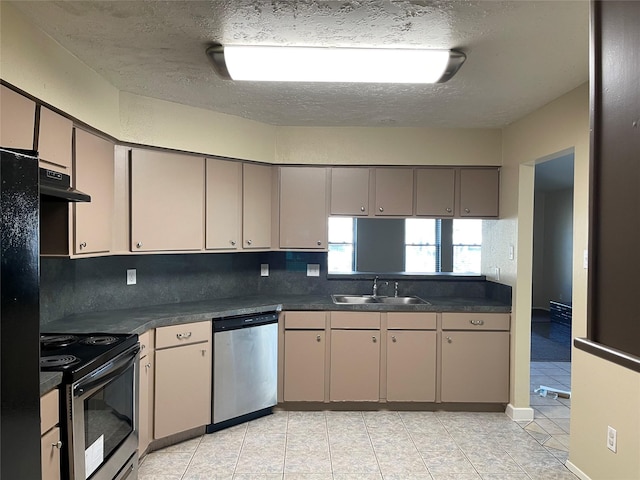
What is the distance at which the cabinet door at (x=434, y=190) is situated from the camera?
3.83 meters

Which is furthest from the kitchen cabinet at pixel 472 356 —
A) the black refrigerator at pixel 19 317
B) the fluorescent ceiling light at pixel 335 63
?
the black refrigerator at pixel 19 317

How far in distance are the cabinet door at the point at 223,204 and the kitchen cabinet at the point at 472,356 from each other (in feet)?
6.08

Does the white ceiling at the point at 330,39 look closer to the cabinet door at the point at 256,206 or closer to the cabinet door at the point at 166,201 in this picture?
the cabinet door at the point at 166,201

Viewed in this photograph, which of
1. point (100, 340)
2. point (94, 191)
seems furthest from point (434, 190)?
point (100, 340)

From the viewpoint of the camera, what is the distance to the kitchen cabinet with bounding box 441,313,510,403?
11.7ft

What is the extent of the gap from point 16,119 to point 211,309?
5.82 feet

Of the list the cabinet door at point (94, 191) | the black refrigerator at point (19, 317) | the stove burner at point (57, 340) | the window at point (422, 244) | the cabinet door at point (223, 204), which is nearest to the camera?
the black refrigerator at point (19, 317)

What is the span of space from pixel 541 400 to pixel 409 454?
1722 millimetres

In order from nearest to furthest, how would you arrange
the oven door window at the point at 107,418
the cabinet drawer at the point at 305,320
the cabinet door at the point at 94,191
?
the oven door window at the point at 107,418 → the cabinet door at the point at 94,191 → the cabinet drawer at the point at 305,320

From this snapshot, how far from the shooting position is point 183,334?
9.75 feet

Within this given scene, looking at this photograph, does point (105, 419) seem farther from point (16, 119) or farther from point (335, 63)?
point (335, 63)

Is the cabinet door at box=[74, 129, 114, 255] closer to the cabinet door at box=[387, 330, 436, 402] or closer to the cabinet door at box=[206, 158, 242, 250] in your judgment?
the cabinet door at box=[206, 158, 242, 250]

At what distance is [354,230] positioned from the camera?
4.28 metres

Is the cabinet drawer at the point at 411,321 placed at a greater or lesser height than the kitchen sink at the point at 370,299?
lesser
